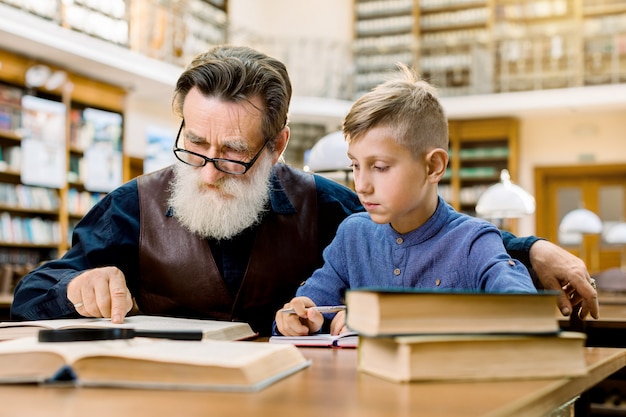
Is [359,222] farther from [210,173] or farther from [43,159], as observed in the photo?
[43,159]

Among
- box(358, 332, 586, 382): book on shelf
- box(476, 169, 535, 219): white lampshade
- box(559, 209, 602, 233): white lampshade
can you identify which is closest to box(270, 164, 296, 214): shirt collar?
box(358, 332, 586, 382): book on shelf

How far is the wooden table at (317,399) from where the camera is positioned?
762 millimetres

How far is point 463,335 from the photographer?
0.95 meters

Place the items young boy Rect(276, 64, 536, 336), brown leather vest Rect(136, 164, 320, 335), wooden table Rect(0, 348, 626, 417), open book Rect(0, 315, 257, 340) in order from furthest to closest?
brown leather vest Rect(136, 164, 320, 335) → young boy Rect(276, 64, 536, 336) → open book Rect(0, 315, 257, 340) → wooden table Rect(0, 348, 626, 417)

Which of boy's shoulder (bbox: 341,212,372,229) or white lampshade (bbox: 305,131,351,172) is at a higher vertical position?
white lampshade (bbox: 305,131,351,172)

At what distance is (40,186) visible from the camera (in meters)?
8.62

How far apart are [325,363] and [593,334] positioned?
6.83 feet

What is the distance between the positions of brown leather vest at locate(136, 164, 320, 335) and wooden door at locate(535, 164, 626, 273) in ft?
34.3

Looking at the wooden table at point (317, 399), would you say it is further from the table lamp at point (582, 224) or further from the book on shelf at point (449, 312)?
the table lamp at point (582, 224)

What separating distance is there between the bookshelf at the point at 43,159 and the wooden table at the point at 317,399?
7347 millimetres

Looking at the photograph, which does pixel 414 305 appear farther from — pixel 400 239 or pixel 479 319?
pixel 400 239

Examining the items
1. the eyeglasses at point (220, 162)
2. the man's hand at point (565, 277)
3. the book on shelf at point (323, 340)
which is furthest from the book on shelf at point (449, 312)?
the eyeglasses at point (220, 162)

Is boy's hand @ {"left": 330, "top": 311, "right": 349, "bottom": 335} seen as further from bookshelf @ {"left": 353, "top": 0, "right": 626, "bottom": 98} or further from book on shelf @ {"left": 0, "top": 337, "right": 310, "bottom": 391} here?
bookshelf @ {"left": 353, "top": 0, "right": 626, "bottom": 98}

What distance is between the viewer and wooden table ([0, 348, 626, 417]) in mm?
762
